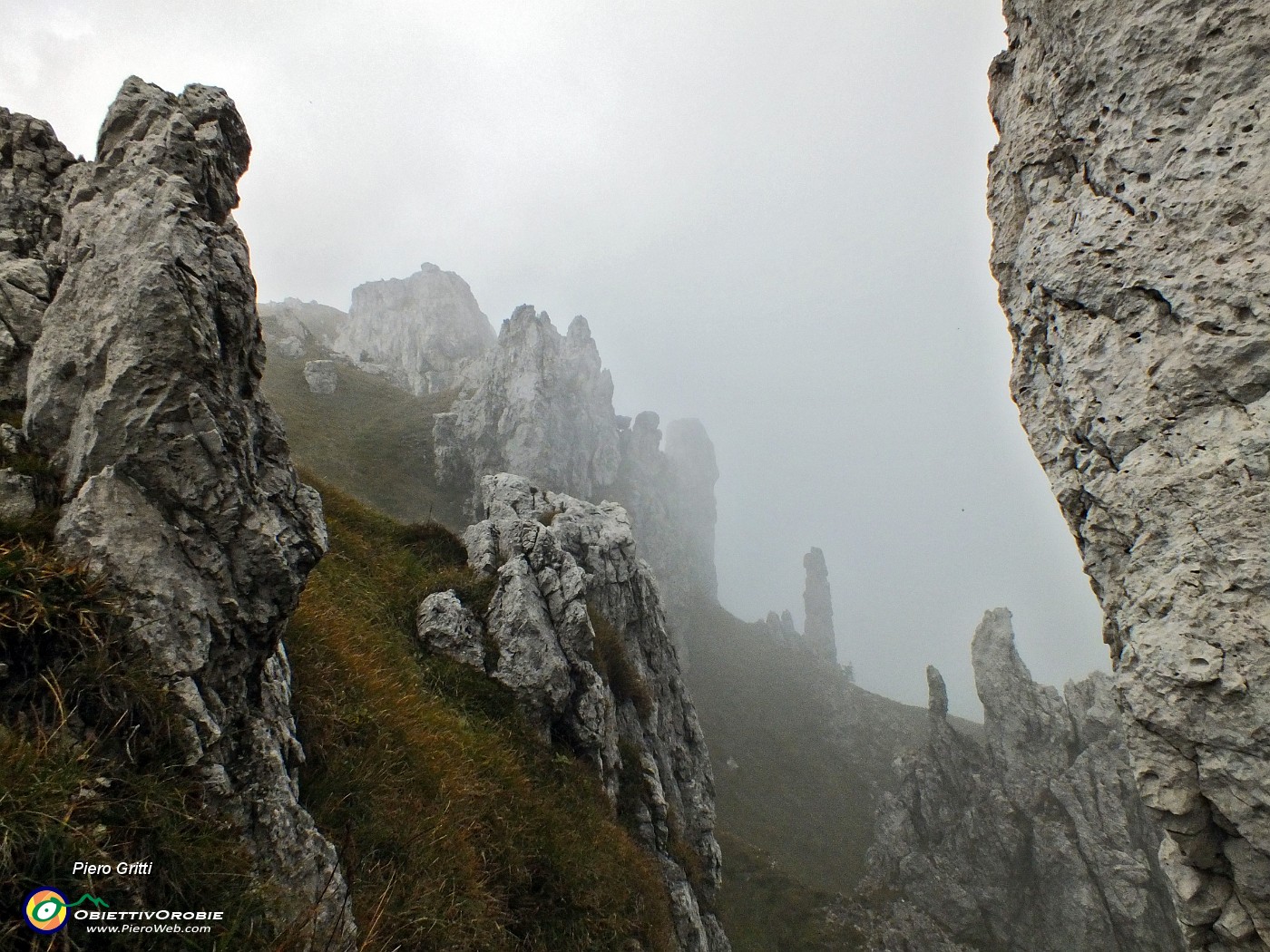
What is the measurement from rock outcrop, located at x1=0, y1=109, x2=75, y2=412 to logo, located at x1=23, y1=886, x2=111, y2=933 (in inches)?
194

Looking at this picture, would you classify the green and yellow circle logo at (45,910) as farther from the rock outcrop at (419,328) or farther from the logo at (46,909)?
the rock outcrop at (419,328)

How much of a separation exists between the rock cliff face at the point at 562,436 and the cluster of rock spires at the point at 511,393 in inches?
8.3

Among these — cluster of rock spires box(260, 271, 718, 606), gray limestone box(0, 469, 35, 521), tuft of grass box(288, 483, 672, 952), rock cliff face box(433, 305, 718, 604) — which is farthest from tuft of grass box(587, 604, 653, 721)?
cluster of rock spires box(260, 271, 718, 606)

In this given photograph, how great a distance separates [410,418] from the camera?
6125 centimetres

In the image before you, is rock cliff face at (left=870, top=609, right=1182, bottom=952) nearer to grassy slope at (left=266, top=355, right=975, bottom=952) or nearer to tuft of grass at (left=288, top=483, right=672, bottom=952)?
grassy slope at (left=266, top=355, right=975, bottom=952)

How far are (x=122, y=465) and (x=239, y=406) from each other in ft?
3.81

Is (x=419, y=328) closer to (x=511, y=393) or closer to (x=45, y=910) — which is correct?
(x=511, y=393)

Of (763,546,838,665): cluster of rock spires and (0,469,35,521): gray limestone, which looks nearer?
(0,469,35,521): gray limestone

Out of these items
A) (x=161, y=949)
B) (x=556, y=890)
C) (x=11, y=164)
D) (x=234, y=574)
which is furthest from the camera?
(x=556, y=890)

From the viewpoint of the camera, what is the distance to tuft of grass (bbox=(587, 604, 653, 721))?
1420cm

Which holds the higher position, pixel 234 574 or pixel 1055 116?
pixel 1055 116

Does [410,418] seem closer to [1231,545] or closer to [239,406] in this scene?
[239,406]

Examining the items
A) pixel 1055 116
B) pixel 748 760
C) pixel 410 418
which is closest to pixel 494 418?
pixel 410 418

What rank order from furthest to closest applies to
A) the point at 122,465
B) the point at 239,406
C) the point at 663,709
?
the point at 663,709, the point at 239,406, the point at 122,465
